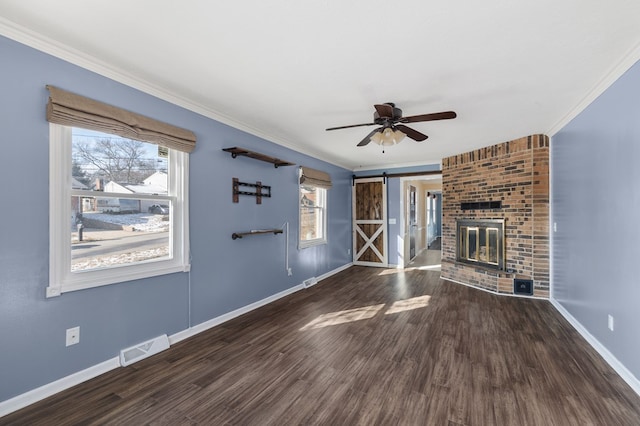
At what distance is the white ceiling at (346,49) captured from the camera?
1675 mm

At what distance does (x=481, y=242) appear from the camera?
492 centimetres

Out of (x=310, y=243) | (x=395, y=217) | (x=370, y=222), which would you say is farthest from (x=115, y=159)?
(x=395, y=217)

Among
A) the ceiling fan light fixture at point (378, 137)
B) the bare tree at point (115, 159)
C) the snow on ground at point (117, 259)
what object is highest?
the ceiling fan light fixture at point (378, 137)

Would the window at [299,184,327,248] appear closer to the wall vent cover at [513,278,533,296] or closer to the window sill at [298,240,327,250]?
the window sill at [298,240,327,250]

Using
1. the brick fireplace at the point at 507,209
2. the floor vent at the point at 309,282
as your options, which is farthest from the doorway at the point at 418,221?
the floor vent at the point at 309,282

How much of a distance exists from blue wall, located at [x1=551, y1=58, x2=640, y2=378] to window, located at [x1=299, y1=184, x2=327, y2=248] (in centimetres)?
373

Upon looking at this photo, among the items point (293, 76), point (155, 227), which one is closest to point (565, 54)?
point (293, 76)

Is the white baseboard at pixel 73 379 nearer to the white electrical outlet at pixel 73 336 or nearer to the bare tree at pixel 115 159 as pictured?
the white electrical outlet at pixel 73 336

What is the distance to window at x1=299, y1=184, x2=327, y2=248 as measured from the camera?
5.18m

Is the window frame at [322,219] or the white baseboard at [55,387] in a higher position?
the window frame at [322,219]

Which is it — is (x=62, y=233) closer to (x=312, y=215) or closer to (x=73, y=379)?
(x=73, y=379)

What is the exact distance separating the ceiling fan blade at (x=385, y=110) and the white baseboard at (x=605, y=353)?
110 inches

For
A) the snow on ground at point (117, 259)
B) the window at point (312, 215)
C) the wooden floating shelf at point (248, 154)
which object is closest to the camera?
the snow on ground at point (117, 259)

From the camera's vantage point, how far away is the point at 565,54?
212 centimetres
